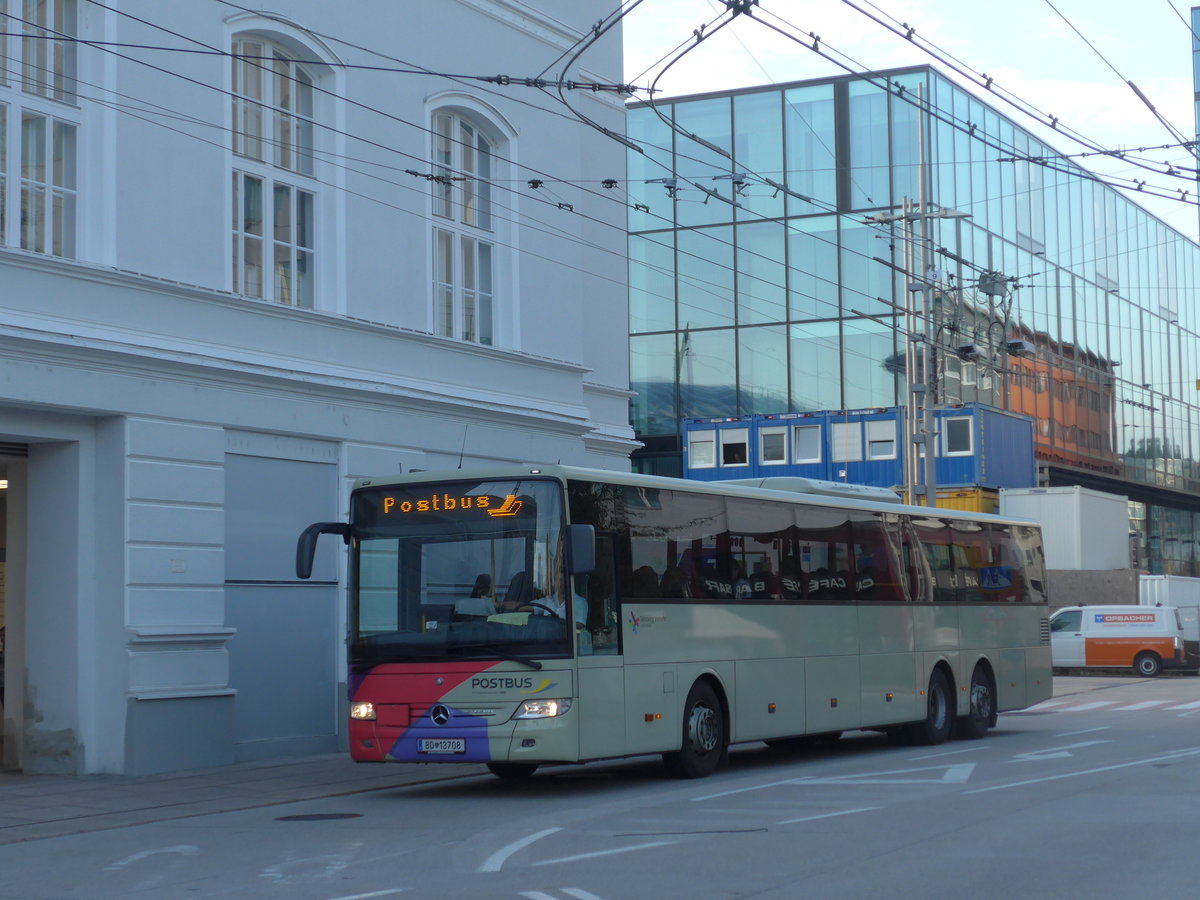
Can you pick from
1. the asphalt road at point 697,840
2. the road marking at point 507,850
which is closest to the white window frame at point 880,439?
the asphalt road at point 697,840

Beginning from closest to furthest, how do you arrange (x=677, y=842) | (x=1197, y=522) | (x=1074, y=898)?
(x=1074, y=898), (x=677, y=842), (x=1197, y=522)

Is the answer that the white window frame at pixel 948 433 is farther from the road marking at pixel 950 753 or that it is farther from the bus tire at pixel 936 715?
the road marking at pixel 950 753

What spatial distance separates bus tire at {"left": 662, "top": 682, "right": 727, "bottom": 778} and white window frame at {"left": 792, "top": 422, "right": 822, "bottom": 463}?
36.4 metres

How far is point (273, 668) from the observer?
1923cm

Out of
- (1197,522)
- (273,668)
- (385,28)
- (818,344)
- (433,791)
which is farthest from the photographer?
(1197,522)

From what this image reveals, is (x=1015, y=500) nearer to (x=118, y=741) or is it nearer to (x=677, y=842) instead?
(x=118, y=741)

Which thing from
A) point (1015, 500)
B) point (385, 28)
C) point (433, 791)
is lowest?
point (433, 791)

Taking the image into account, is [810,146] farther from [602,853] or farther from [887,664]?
[602,853]

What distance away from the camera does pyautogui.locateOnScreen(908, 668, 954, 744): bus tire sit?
20.9 meters

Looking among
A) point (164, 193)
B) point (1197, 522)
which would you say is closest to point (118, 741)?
point (164, 193)

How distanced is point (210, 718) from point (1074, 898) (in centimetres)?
1133

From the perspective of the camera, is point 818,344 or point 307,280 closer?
point 307,280

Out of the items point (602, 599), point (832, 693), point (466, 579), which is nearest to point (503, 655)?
point (466, 579)

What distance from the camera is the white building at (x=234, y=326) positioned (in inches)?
667
